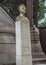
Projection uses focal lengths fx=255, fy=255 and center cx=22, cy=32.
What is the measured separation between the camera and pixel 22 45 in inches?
308

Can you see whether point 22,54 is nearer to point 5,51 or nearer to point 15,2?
point 5,51

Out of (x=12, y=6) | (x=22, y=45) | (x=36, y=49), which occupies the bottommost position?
(x=36, y=49)

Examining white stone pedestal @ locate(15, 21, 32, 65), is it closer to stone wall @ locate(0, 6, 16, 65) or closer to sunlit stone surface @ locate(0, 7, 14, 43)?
stone wall @ locate(0, 6, 16, 65)

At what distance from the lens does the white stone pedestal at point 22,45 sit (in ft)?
25.5

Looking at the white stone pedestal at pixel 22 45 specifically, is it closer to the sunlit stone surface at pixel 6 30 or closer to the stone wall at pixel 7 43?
the stone wall at pixel 7 43

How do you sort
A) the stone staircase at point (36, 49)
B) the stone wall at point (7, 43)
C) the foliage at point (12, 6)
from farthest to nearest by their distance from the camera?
1. the foliage at point (12, 6)
2. the stone staircase at point (36, 49)
3. the stone wall at point (7, 43)

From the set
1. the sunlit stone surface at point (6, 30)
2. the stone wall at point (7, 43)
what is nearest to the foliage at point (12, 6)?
the sunlit stone surface at point (6, 30)

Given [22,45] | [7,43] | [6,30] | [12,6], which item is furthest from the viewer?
[12,6]

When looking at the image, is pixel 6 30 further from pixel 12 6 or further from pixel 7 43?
pixel 12 6

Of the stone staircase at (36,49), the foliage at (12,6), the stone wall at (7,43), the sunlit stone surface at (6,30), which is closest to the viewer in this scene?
the stone wall at (7,43)

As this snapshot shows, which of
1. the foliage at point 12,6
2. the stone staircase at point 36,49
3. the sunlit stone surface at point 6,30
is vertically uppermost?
the foliage at point 12,6

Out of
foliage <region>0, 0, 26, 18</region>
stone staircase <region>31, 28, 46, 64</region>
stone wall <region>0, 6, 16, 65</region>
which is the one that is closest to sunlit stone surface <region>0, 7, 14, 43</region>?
stone wall <region>0, 6, 16, 65</region>

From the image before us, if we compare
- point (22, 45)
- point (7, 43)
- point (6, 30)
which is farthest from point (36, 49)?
point (22, 45)

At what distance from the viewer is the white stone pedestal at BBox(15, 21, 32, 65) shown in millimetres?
7765
